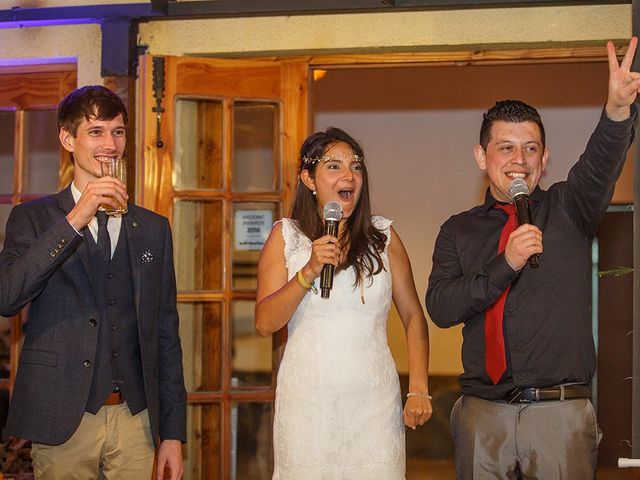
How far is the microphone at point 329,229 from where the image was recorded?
3.10 m

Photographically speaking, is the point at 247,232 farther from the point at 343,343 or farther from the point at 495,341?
the point at 495,341

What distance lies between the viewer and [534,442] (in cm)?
306

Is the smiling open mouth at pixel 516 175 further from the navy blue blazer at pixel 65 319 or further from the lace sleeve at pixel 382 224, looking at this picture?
the navy blue blazer at pixel 65 319

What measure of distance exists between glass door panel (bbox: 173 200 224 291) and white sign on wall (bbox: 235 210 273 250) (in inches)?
4.0

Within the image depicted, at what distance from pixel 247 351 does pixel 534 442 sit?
251cm

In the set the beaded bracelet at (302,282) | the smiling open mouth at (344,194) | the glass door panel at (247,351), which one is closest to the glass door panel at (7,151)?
the glass door panel at (247,351)

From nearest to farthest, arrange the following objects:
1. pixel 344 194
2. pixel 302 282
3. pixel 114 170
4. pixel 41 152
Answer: pixel 114 170 < pixel 302 282 < pixel 344 194 < pixel 41 152

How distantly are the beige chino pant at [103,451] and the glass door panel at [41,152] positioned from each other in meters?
2.73

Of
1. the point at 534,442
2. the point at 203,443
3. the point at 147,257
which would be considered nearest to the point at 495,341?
the point at 534,442

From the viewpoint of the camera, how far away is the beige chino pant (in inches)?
120

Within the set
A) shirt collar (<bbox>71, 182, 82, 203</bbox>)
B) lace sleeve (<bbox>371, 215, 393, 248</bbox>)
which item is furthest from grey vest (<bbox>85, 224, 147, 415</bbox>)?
lace sleeve (<bbox>371, 215, 393, 248</bbox>)

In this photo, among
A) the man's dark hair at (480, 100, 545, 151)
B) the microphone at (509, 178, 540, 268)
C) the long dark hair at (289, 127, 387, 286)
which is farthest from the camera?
the long dark hair at (289, 127, 387, 286)

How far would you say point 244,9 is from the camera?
16.5ft

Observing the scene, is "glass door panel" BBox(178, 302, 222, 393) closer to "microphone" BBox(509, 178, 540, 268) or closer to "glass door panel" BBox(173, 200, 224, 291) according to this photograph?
"glass door panel" BBox(173, 200, 224, 291)
